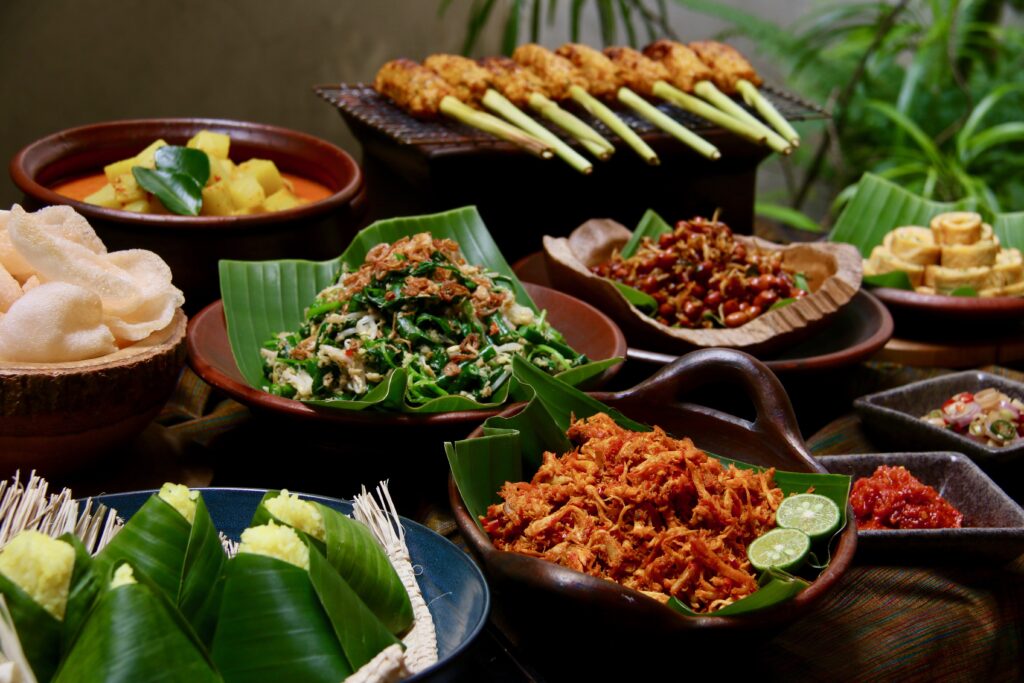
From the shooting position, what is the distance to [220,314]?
2035 mm

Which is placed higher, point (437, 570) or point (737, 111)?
point (737, 111)

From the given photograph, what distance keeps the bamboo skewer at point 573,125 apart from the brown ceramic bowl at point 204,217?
575 mm

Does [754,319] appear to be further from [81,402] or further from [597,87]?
[81,402]

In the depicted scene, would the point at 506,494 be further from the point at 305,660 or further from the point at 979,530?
the point at 979,530

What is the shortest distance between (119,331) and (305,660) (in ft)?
2.46

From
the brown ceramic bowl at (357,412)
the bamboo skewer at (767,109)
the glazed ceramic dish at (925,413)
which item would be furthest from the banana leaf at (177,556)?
the bamboo skewer at (767,109)

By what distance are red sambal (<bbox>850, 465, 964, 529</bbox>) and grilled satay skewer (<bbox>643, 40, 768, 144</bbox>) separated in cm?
125

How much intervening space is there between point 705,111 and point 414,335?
4.60ft

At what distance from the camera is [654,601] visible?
117 cm

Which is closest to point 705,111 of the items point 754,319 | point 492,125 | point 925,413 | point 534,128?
point 534,128

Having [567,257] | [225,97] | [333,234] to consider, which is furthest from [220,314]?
[225,97]

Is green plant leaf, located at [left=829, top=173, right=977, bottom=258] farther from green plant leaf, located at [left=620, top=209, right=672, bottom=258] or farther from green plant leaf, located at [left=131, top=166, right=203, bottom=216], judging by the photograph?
green plant leaf, located at [left=131, top=166, right=203, bottom=216]

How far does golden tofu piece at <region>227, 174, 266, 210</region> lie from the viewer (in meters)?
2.31

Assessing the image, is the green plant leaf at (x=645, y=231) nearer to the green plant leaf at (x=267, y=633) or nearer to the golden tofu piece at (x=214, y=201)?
the golden tofu piece at (x=214, y=201)
